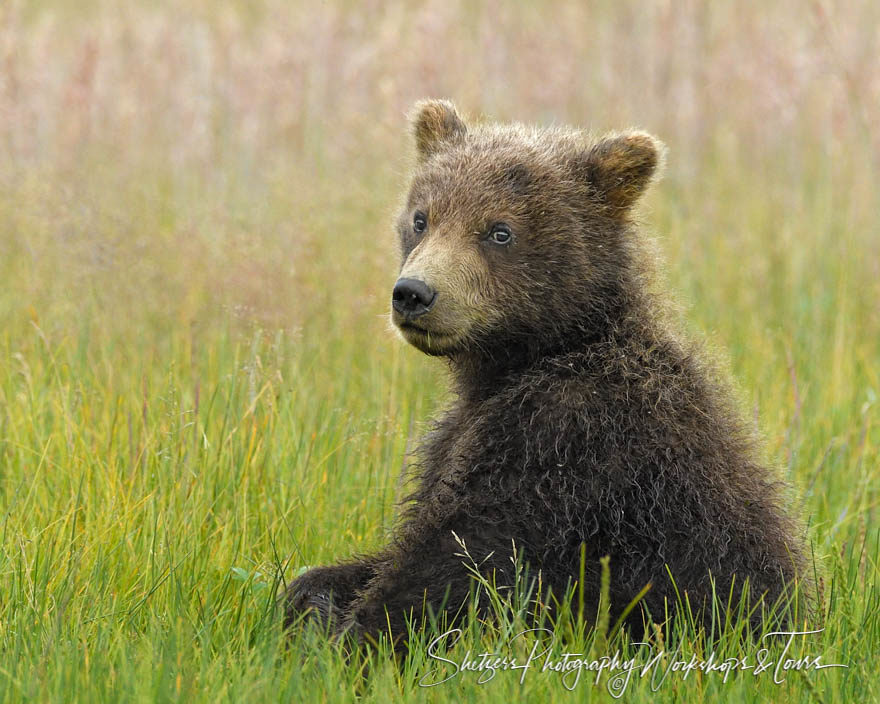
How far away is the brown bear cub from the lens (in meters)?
3.51

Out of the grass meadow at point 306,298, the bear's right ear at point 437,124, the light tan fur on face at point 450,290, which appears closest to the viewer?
the grass meadow at point 306,298

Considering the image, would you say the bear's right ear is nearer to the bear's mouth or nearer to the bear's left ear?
the bear's left ear

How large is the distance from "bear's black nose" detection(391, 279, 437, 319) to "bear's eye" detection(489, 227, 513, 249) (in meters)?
0.42

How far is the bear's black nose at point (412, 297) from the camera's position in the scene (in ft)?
12.4

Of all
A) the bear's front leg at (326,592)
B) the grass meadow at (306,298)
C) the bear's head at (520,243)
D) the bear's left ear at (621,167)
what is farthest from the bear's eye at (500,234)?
the bear's front leg at (326,592)

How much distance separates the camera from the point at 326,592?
3.84m

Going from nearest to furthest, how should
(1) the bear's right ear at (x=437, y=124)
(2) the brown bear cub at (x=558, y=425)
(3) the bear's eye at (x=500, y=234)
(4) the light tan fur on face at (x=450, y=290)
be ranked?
(2) the brown bear cub at (x=558, y=425) < (4) the light tan fur on face at (x=450, y=290) < (3) the bear's eye at (x=500, y=234) < (1) the bear's right ear at (x=437, y=124)

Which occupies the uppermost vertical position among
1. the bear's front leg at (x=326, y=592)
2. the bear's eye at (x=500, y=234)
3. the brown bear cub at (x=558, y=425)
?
the bear's eye at (x=500, y=234)

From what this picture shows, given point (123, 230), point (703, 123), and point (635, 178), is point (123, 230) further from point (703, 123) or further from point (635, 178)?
point (703, 123)

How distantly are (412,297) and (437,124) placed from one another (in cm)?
123

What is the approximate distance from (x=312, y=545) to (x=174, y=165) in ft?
16.2

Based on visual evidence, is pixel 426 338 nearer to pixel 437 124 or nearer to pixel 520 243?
pixel 520 243

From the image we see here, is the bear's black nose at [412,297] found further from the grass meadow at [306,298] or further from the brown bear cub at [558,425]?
the grass meadow at [306,298]

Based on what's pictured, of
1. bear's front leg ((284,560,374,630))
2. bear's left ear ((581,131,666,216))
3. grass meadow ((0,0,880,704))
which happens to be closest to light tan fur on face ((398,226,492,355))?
bear's left ear ((581,131,666,216))
